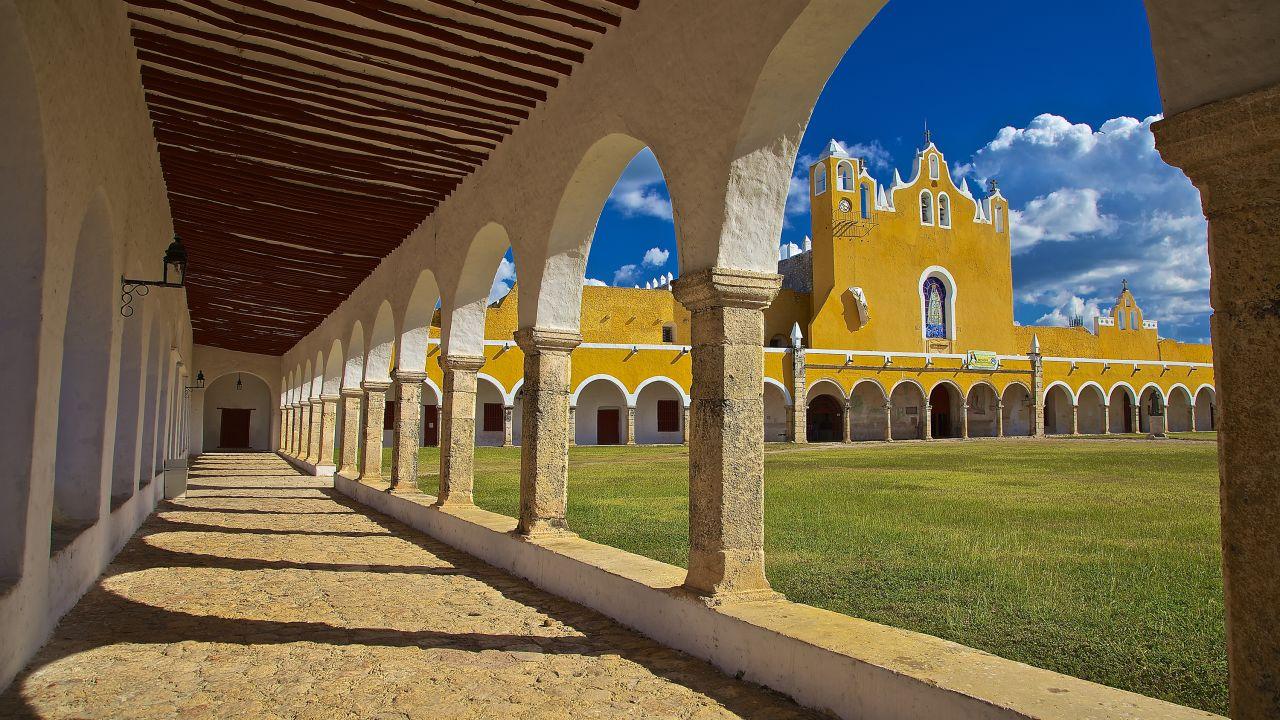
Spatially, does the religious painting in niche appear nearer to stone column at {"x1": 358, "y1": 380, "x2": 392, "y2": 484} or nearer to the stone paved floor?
stone column at {"x1": 358, "y1": 380, "x2": 392, "y2": 484}

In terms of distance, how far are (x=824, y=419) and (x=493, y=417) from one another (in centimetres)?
1334

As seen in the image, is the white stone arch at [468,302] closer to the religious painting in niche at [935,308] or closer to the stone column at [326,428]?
the stone column at [326,428]

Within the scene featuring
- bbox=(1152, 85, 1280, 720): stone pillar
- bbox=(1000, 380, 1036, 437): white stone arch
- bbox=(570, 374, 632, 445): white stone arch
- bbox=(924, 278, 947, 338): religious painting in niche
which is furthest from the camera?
bbox=(1000, 380, 1036, 437): white stone arch

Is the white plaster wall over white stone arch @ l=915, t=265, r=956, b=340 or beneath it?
beneath

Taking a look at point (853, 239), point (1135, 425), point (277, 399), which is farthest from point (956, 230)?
point (277, 399)

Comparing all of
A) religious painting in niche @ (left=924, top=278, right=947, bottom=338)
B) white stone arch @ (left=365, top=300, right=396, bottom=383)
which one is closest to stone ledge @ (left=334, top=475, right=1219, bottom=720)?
white stone arch @ (left=365, top=300, right=396, bottom=383)

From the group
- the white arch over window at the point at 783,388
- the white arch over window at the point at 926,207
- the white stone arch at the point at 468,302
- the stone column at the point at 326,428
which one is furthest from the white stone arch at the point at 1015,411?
the white stone arch at the point at 468,302

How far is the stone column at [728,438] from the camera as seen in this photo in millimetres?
3805

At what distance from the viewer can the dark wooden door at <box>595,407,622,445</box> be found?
3075 cm

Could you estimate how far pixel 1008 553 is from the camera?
21.2ft

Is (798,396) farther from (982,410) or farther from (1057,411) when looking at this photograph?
(1057,411)

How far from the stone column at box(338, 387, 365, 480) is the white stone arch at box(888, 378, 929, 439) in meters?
24.4

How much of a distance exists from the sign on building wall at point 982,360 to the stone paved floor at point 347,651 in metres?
30.3

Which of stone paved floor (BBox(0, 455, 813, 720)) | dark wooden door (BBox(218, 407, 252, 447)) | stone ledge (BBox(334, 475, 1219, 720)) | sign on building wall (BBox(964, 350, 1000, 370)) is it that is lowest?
stone paved floor (BBox(0, 455, 813, 720))
